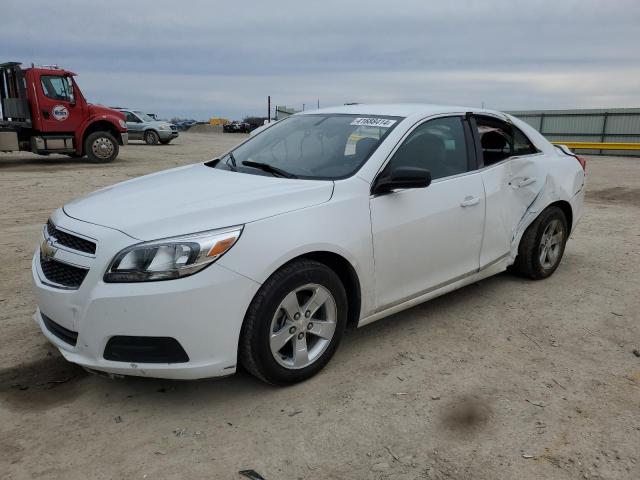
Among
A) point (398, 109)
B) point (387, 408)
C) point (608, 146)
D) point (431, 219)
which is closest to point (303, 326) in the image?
point (387, 408)

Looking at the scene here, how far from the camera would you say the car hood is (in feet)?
9.20

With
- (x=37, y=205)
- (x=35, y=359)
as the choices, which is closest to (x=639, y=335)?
(x=35, y=359)

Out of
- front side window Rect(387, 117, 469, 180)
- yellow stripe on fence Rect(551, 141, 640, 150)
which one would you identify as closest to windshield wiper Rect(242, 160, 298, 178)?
front side window Rect(387, 117, 469, 180)

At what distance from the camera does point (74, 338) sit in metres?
2.81

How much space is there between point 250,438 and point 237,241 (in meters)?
0.98

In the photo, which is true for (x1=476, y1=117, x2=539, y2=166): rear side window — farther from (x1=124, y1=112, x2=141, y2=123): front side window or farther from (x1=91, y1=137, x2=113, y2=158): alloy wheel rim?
(x1=124, y1=112, x2=141, y2=123): front side window

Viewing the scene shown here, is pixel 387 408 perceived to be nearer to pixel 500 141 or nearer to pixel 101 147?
pixel 500 141

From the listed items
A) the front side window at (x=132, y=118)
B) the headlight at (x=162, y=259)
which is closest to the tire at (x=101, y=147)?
the front side window at (x=132, y=118)

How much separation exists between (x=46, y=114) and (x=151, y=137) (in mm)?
10848

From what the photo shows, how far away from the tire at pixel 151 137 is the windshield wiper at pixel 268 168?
2264 centimetres

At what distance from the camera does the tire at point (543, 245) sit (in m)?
4.77

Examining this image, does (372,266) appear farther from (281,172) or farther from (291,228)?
(281,172)

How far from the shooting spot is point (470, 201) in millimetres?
3939

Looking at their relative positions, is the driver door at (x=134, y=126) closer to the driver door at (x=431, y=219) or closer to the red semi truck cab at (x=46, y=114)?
the red semi truck cab at (x=46, y=114)
